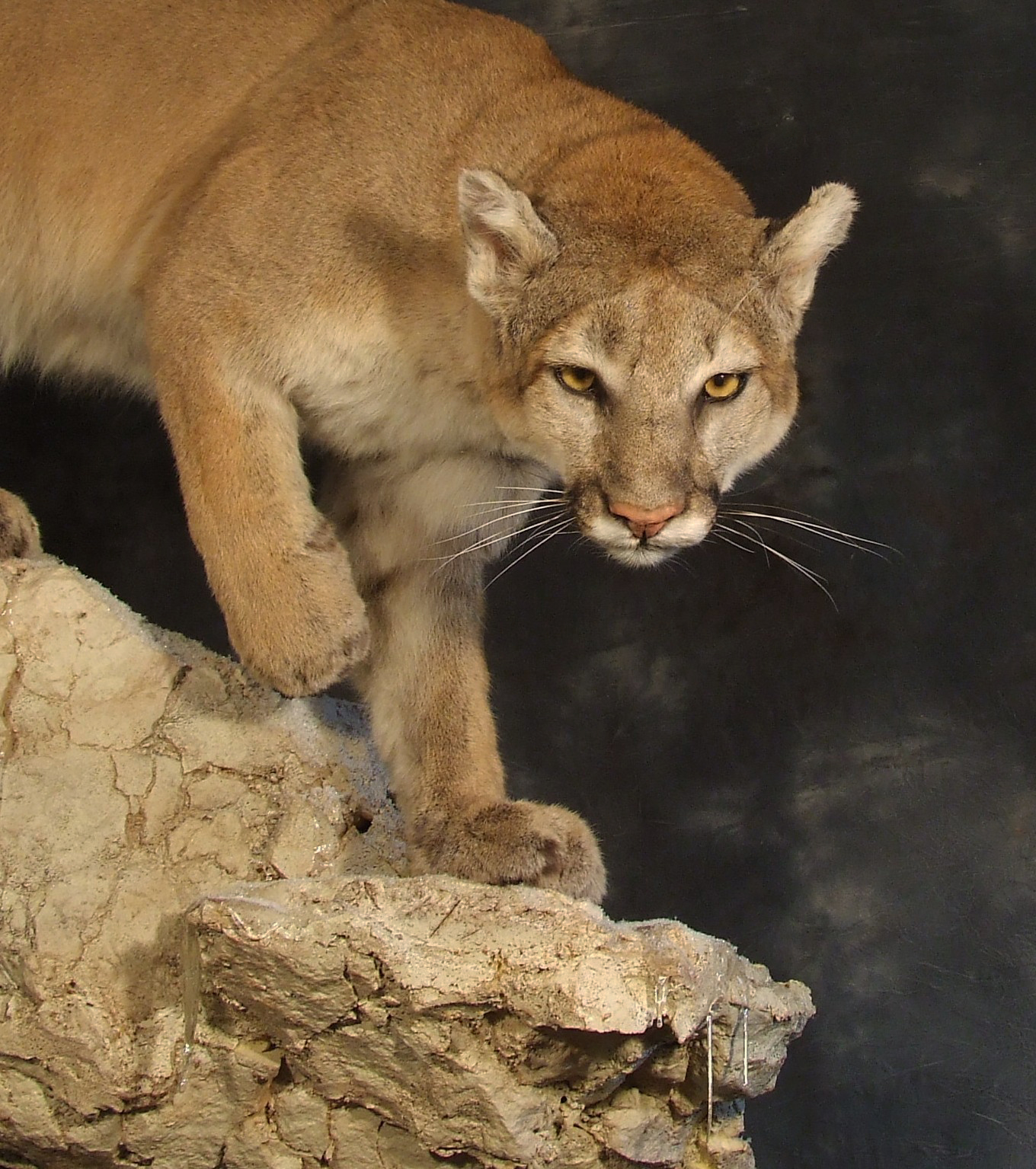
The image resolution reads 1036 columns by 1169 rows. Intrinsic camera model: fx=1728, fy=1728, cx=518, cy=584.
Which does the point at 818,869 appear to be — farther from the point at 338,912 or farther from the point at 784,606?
the point at 338,912

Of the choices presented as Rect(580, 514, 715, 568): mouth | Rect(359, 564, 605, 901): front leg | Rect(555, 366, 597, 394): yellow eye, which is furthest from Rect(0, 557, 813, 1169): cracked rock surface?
Rect(555, 366, 597, 394): yellow eye

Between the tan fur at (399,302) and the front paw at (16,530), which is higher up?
the tan fur at (399,302)

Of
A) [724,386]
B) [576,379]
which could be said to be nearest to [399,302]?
[576,379]

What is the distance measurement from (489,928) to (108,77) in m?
2.06

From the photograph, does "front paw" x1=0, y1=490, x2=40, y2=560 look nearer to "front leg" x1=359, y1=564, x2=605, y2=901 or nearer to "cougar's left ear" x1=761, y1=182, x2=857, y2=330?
"front leg" x1=359, y1=564, x2=605, y2=901

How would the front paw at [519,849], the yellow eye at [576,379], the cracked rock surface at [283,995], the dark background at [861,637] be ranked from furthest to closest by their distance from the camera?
the dark background at [861,637] → the front paw at [519,849] → the yellow eye at [576,379] → the cracked rock surface at [283,995]

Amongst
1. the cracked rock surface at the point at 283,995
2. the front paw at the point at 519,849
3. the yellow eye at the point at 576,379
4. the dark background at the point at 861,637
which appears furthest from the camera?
the dark background at the point at 861,637

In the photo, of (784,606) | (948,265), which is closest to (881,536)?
(784,606)

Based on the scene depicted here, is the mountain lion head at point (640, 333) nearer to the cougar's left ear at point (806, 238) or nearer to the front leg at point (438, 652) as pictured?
the cougar's left ear at point (806, 238)

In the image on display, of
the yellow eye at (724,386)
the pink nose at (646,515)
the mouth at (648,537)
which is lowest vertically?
the mouth at (648,537)

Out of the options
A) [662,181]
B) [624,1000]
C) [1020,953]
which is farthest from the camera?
[1020,953]

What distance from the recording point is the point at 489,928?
271 centimetres

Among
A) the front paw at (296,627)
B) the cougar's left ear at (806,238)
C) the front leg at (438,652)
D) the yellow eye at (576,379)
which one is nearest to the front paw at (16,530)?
the front paw at (296,627)

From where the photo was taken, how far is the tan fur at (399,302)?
10.4 feet
